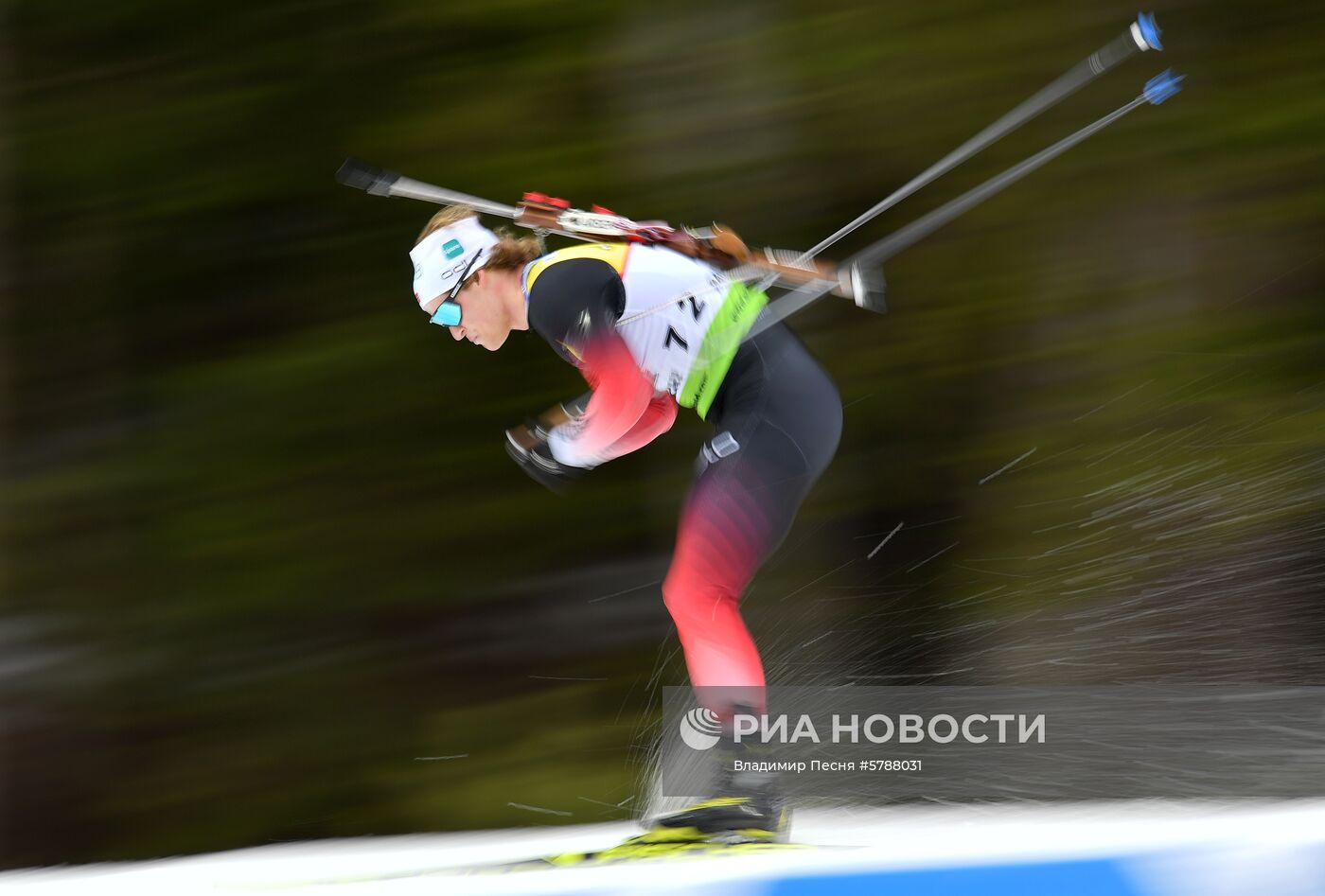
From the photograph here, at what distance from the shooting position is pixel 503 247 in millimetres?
2621

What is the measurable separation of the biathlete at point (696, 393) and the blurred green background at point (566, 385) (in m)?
1.52

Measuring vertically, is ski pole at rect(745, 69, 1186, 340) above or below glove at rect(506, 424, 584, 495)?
above

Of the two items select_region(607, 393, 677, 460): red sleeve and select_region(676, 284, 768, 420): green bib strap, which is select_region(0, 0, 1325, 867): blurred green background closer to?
select_region(607, 393, 677, 460): red sleeve

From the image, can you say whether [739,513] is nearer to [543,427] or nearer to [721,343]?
[721,343]

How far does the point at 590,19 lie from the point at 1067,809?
8.52ft

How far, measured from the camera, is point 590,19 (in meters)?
4.16

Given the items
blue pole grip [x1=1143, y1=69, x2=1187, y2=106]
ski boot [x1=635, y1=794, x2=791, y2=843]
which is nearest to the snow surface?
ski boot [x1=635, y1=794, x2=791, y2=843]

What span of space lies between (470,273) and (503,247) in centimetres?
8

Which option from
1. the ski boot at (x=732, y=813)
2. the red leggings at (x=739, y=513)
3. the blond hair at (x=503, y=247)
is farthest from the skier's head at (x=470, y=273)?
the ski boot at (x=732, y=813)

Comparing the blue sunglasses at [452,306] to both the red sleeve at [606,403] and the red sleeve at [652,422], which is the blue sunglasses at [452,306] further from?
the red sleeve at [652,422]

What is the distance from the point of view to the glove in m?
2.66

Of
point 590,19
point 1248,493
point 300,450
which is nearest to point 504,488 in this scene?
point 300,450

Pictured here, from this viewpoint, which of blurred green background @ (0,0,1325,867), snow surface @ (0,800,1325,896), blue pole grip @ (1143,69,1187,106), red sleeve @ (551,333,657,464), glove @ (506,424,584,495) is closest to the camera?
snow surface @ (0,800,1325,896)

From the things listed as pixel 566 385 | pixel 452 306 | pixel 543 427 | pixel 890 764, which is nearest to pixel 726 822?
pixel 890 764
